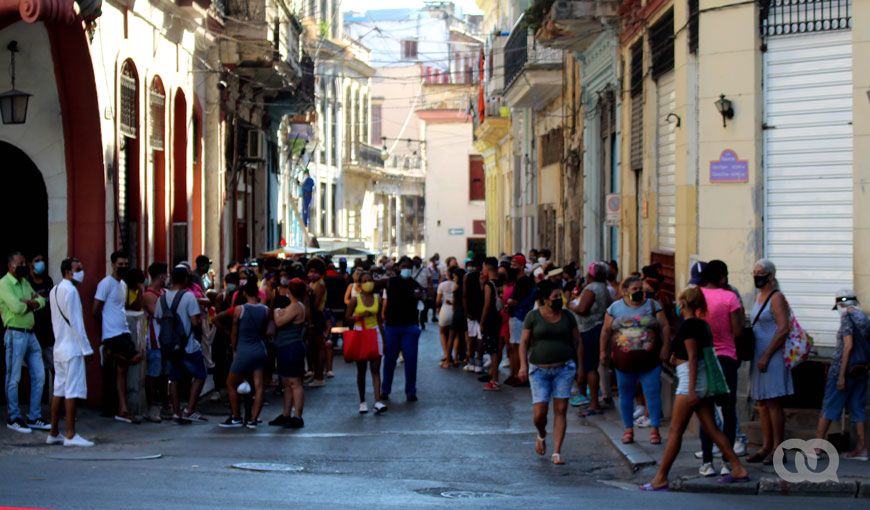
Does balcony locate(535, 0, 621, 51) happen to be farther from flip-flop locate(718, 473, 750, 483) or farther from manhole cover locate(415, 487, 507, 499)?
manhole cover locate(415, 487, 507, 499)

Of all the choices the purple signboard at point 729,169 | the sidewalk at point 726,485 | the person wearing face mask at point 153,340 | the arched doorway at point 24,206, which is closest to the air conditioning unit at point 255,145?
the arched doorway at point 24,206

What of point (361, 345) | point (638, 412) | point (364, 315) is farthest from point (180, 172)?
point (638, 412)

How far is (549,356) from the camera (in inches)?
514

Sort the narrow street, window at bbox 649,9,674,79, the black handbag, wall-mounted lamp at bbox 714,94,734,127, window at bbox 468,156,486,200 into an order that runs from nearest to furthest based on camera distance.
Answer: the narrow street, the black handbag, wall-mounted lamp at bbox 714,94,734,127, window at bbox 649,9,674,79, window at bbox 468,156,486,200

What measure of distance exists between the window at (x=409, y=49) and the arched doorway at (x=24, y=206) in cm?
5784

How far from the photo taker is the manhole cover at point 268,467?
12.1m

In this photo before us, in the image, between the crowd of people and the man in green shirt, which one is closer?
the crowd of people

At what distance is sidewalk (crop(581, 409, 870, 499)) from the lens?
11125 mm

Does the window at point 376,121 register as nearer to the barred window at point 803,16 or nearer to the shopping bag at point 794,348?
the barred window at point 803,16

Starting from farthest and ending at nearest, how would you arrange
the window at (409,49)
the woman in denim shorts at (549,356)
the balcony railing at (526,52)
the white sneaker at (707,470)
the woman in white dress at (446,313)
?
1. the window at (409,49)
2. the balcony railing at (526,52)
3. the woman in white dress at (446,313)
4. the woman in denim shorts at (549,356)
5. the white sneaker at (707,470)

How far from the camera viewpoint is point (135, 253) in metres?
20.1

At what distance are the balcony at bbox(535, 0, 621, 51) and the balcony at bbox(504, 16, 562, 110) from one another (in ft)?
14.6

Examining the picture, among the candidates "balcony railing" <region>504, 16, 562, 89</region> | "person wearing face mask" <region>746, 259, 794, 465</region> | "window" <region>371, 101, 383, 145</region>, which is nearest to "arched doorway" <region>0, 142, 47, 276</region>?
"person wearing face mask" <region>746, 259, 794, 465</region>

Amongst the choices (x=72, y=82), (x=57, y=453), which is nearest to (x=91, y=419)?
(x=57, y=453)
